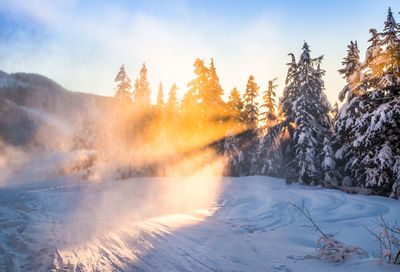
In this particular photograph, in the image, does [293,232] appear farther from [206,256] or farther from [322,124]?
[322,124]

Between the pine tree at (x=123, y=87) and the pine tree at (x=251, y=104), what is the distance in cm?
1941

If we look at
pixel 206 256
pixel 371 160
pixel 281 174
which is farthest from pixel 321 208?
pixel 281 174

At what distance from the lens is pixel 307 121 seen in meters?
18.2

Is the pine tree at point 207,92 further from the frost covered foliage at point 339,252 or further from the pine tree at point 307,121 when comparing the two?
the frost covered foliage at point 339,252

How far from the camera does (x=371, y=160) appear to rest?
10.4 m

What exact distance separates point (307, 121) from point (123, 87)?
2874 centimetres

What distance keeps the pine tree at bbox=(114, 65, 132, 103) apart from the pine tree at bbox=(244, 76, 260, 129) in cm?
1941

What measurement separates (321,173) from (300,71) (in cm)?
934

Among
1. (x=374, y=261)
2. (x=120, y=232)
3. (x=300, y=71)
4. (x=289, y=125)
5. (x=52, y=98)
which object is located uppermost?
(x=52, y=98)

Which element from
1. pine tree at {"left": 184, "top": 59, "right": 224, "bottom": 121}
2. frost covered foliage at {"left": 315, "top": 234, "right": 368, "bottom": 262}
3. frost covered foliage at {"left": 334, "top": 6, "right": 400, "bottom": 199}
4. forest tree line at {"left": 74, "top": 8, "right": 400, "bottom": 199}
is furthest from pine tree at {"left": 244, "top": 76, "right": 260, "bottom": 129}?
frost covered foliage at {"left": 315, "top": 234, "right": 368, "bottom": 262}

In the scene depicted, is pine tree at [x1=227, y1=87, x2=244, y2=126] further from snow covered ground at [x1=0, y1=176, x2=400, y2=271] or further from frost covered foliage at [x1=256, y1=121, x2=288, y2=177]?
snow covered ground at [x1=0, y1=176, x2=400, y2=271]

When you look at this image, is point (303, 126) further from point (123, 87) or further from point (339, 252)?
point (123, 87)

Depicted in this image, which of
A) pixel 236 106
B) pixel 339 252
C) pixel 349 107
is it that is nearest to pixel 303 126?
pixel 349 107

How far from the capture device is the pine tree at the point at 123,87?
1375 inches
